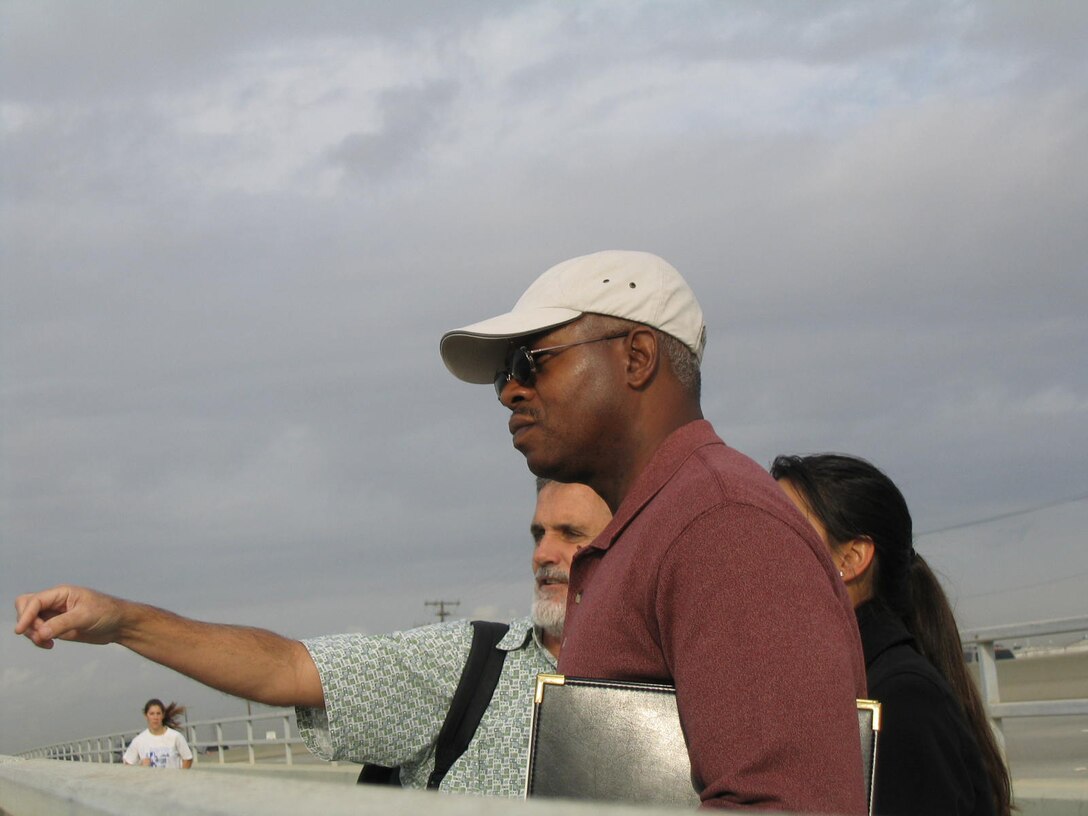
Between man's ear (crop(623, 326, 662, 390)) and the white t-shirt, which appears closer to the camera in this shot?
man's ear (crop(623, 326, 662, 390))

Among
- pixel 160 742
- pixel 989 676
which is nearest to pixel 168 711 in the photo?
pixel 160 742

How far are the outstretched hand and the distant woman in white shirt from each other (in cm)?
1525

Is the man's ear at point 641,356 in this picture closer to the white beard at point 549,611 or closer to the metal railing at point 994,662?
the white beard at point 549,611

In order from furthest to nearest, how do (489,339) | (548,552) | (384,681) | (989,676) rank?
(989,676), (548,552), (384,681), (489,339)

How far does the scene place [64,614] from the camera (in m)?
3.01

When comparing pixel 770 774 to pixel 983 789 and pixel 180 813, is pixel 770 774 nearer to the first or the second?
pixel 180 813

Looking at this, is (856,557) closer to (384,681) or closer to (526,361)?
(384,681)

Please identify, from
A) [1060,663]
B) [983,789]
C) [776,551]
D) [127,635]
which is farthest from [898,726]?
[1060,663]

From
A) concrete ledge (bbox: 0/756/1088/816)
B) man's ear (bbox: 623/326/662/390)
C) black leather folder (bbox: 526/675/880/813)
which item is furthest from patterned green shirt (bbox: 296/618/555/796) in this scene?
black leather folder (bbox: 526/675/880/813)

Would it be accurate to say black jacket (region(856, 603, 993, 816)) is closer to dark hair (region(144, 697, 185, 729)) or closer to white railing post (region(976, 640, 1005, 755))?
white railing post (region(976, 640, 1005, 755))

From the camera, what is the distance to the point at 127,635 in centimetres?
322

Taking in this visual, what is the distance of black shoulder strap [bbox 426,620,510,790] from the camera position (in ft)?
13.2

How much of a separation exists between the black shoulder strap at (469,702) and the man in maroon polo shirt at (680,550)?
1242 mm

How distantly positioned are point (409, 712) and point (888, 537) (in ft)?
5.20
